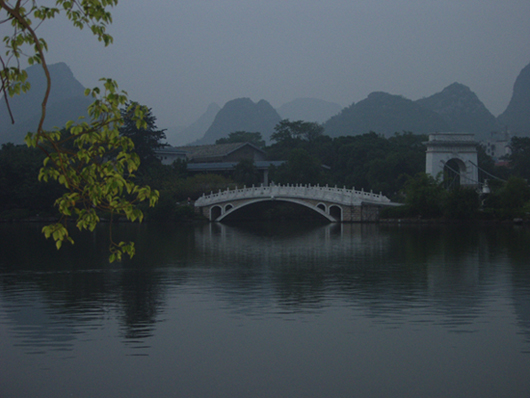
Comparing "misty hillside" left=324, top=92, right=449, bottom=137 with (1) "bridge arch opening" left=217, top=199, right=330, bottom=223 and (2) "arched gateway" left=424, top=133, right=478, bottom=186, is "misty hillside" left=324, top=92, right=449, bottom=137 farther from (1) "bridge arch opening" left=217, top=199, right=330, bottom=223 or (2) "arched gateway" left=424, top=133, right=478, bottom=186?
(1) "bridge arch opening" left=217, top=199, right=330, bottom=223

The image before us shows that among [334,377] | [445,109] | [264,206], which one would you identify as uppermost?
[445,109]

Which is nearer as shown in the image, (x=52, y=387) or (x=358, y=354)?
(x=52, y=387)

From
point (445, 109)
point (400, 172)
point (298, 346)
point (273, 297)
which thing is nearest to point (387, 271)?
point (273, 297)

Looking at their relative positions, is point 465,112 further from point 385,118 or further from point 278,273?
point 278,273

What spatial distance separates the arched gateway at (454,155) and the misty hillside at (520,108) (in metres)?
128

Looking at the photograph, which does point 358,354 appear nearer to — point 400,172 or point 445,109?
point 400,172

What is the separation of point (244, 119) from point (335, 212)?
14449 cm

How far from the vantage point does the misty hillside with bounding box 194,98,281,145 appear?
180875 millimetres

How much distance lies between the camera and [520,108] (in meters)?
174

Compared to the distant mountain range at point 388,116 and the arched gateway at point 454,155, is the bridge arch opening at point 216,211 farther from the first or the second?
the distant mountain range at point 388,116

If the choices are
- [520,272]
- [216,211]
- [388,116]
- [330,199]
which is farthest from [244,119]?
[520,272]

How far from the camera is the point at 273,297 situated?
44.6 ft

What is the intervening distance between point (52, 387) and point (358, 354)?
3948 millimetres

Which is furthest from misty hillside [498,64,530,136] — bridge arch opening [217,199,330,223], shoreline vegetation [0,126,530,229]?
bridge arch opening [217,199,330,223]
